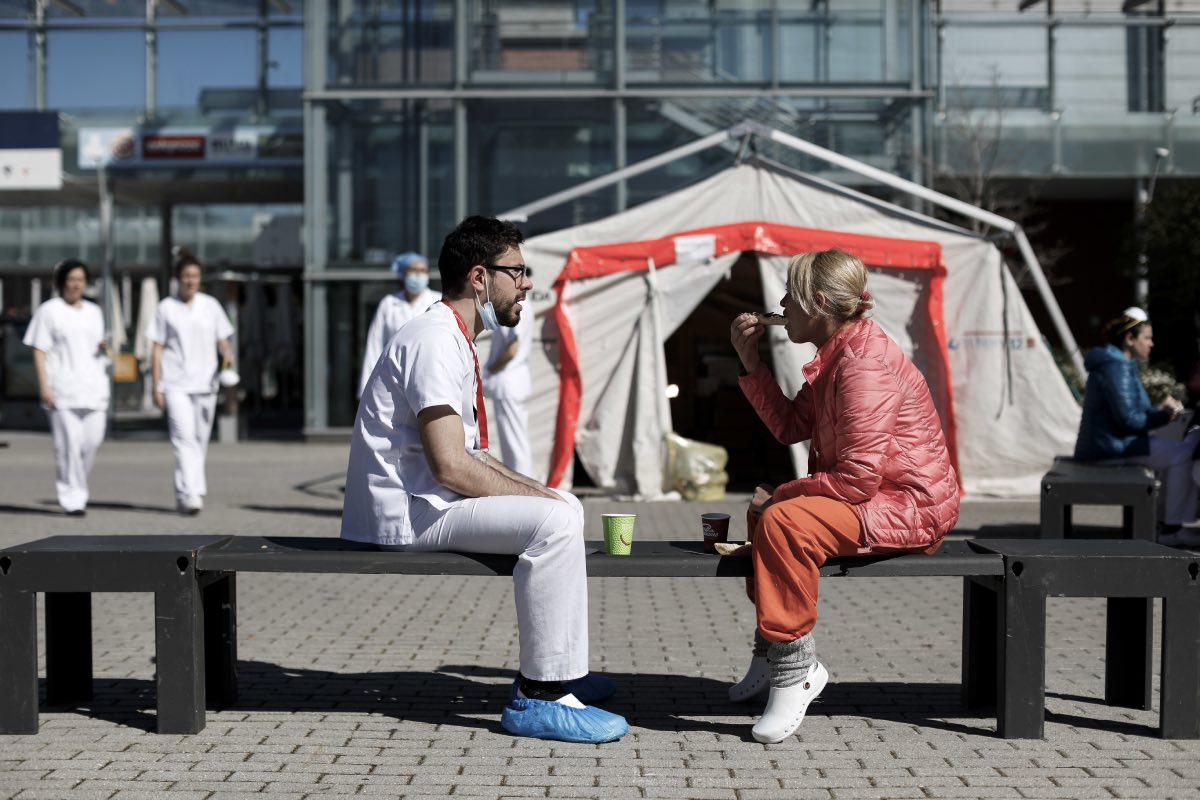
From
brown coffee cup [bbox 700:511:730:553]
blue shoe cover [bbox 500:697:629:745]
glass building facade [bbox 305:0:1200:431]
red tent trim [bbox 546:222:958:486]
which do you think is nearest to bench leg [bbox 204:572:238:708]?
blue shoe cover [bbox 500:697:629:745]

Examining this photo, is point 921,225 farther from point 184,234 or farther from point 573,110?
point 184,234

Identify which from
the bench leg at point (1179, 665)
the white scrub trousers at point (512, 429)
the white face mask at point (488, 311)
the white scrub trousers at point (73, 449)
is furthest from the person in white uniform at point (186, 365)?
A: the bench leg at point (1179, 665)

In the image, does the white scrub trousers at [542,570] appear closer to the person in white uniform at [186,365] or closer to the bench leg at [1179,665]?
the bench leg at [1179,665]

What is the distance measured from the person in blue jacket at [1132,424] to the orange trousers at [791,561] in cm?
535

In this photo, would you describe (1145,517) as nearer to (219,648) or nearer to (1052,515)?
(1052,515)

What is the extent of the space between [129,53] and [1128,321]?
20251 mm

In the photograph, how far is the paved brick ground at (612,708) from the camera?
174 inches

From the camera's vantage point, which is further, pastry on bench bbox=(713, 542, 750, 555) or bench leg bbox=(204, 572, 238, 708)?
bench leg bbox=(204, 572, 238, 708)

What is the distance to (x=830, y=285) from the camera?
5.15 metres

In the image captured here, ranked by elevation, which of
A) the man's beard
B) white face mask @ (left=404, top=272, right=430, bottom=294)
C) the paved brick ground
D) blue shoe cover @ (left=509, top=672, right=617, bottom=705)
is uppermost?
white face mask @ (left=404, top=272, right=430, bottom=294)

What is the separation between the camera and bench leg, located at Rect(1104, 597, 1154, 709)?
17.6 ft

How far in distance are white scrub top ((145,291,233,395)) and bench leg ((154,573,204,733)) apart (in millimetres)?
7254

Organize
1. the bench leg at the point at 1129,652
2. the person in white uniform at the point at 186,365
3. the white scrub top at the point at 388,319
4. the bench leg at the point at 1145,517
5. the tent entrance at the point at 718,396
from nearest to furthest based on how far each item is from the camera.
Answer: the bench leg at the point at 1129,652 < the bench leg at the point at 1145,517 < the white scrub top at the point at 388,319 < the person in white uniform at the point at 186,365 < the tent entrance at the point at 718,396

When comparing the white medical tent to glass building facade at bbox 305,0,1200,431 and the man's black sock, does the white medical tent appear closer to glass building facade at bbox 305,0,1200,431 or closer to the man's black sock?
the man's black sock
